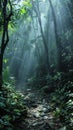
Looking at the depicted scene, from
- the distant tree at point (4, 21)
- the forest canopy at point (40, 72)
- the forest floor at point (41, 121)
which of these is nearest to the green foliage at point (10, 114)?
the forest canopy at point (40, 72)

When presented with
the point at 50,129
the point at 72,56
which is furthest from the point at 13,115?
the point at 72,56

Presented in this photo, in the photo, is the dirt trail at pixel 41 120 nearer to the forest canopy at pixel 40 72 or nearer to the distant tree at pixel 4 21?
the forest canopy at pixel 40 72

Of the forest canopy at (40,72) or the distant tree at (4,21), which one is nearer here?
the forest canopy at (40,72)

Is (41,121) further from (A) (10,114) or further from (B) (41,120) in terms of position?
(A) (10,114)

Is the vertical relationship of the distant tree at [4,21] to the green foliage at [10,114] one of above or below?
above

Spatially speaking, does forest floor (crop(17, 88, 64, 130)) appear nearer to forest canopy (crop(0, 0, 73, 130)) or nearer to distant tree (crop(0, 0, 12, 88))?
forest canopy (crop(0, 0, 73, 130))

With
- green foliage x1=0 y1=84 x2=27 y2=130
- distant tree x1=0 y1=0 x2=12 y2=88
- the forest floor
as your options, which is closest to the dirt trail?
the forest floor

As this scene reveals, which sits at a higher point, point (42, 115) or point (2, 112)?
point (2, 112)

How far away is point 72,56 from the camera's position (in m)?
14.7

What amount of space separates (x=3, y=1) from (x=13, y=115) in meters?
5.94

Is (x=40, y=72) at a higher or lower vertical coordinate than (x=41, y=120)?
lower

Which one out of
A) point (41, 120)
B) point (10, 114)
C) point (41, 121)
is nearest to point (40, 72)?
point (41, 120)

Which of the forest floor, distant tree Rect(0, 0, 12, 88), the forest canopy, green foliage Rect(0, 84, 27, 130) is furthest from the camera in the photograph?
distant tree Rect(0, 0, 12, 88)

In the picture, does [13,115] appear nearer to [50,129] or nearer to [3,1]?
[50,129]
